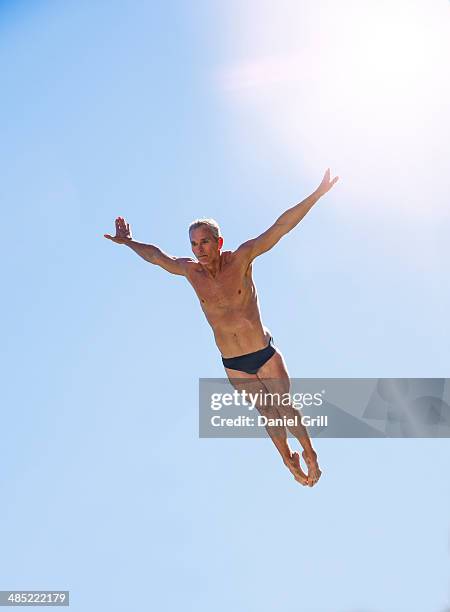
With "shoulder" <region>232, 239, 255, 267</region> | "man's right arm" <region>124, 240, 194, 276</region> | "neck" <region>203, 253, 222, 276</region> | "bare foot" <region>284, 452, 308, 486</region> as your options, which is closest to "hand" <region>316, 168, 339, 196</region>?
"shoulder" <region>232, 239, 255, 267</region>

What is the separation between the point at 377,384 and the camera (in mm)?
16812

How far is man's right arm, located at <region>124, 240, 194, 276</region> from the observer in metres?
13.4

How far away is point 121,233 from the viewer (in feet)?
45.1

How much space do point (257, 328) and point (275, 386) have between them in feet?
3.38

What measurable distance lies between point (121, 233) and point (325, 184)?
3.74 meters

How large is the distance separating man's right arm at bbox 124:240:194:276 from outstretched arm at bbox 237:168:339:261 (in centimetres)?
121

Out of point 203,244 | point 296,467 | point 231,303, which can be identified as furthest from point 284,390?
point 203,244

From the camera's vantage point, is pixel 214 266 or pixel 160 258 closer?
pixel 214 266

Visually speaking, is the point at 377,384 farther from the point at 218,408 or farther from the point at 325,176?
the point at 325,176

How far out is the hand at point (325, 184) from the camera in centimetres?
1166

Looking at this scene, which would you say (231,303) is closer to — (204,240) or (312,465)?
(204,240)

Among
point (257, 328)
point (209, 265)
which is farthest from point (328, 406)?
point (209, 265)

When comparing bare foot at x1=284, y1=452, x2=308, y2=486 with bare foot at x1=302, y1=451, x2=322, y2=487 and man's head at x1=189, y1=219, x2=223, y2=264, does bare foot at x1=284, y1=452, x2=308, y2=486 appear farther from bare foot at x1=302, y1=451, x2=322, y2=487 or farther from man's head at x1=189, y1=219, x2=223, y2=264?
man's head at x1=189, y1=219, x2=223, y2=264

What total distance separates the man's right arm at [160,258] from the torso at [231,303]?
0.19 meters
